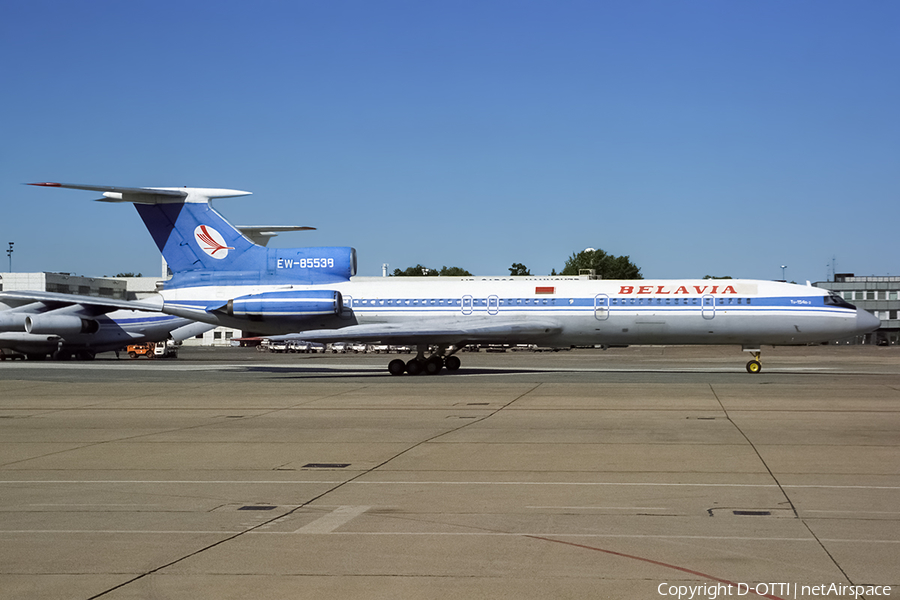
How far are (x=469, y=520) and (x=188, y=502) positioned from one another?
3.47 m

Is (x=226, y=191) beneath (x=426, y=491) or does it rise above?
above

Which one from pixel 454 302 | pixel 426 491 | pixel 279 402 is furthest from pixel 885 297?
pixel 426 491

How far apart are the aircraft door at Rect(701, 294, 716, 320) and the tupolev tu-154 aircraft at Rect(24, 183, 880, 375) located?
0.04 meters

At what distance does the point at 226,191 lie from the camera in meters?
36.3

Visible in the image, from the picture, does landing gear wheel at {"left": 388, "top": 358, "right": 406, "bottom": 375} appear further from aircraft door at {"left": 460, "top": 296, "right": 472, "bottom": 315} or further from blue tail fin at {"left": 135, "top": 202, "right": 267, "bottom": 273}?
blue tail fin at {"left": 135, "top": 202, "right": 267, "bottom": 273}

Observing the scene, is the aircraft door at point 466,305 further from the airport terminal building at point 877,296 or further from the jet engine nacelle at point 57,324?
the airport terminal building at point 877,296

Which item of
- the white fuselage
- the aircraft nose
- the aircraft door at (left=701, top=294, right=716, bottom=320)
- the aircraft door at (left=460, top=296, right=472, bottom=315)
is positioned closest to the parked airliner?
the white fuselage

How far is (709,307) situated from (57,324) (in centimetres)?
3773

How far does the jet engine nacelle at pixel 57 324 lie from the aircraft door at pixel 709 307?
36952 millimetres

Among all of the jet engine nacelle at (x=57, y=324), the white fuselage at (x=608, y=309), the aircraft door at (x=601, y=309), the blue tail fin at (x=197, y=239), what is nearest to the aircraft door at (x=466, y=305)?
the white fuselage at (x=608, y=309)

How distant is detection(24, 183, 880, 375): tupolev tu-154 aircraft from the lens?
1316 inches

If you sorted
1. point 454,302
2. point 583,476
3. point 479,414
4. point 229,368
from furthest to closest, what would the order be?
point 229,368, point 454,302, point 479,414, point 583,476

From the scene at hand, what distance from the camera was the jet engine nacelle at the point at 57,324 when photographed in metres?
49.6

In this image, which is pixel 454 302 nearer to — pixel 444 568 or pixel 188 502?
pixel 188 502
